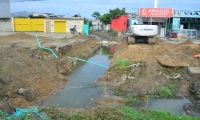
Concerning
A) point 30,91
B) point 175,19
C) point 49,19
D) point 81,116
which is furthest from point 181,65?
point 49,19

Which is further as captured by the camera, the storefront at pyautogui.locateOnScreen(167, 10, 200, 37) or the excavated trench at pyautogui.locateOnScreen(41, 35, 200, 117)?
the storefront at pyautogui.locateOnScreen(167, 10, 200, 37)

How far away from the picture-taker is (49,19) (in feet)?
112

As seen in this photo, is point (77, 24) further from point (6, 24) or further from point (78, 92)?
point (78, 92)

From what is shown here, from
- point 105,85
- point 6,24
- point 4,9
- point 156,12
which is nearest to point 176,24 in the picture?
point 156,12

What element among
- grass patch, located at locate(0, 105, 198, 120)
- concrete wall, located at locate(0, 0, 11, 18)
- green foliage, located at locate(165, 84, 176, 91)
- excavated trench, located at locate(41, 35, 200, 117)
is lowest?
excavated trench, located at locate(41, 35, 200, 117)

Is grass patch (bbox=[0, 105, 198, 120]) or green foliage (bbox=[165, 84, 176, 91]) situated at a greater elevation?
green foliage (bbox=[165, 84, 176, 91])

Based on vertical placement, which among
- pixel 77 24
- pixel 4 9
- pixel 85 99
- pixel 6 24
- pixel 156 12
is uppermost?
pixel 4 9

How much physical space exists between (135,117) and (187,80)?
478cm

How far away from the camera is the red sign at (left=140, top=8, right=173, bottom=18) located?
1214 inches

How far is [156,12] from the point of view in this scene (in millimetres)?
30984

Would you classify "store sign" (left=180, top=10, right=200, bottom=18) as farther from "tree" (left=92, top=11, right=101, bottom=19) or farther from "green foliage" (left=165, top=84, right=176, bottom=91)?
"tree" (left=92, top=11, right=101, bottom=19)

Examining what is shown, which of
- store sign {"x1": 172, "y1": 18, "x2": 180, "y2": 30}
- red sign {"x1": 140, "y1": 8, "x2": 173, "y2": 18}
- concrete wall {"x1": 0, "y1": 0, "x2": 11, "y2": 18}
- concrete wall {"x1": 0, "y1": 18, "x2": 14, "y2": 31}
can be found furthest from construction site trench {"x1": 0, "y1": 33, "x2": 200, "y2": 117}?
concrete wall {"x1": 0, "y1": 0, "x2": 11, "y2": 18}

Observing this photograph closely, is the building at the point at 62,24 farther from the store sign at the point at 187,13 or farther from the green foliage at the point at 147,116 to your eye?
the green foliage at the point at 147,116

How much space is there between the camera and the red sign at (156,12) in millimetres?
30844
